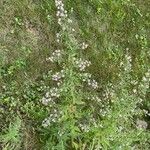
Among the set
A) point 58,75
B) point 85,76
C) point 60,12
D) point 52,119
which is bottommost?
point 52,119

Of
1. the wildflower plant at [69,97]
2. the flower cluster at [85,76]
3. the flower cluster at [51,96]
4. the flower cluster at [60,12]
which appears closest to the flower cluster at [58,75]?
the wildflower plant at [69,97]

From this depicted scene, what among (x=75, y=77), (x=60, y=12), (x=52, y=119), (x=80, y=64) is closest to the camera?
(x=52, y=119)

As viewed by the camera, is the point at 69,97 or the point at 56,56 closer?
the point at 69,97

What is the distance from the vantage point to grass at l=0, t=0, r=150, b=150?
629cm

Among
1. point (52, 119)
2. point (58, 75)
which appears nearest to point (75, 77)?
point (58, 75)

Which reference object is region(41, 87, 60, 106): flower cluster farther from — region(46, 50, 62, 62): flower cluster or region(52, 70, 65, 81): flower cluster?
region(46, 50, 62, 62): flower cluster

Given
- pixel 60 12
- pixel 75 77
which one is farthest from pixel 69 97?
pixel 60 12

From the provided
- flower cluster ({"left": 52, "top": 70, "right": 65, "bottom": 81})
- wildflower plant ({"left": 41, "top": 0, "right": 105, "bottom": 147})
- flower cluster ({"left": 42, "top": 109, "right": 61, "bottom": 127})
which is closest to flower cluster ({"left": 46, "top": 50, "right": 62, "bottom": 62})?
Result: wildflower plant ({"left": 41, "top": 0, "right": 105, "bottom": 147})

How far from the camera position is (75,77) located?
6.34 m

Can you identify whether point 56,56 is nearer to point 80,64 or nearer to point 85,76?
point 80,64

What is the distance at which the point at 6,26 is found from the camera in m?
6.89

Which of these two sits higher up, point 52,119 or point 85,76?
point 85,76

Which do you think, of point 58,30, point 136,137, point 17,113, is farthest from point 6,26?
point 136,137

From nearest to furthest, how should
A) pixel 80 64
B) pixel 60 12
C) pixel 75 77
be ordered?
pixel 75 77, pixel 80 64, pixel 60 12
